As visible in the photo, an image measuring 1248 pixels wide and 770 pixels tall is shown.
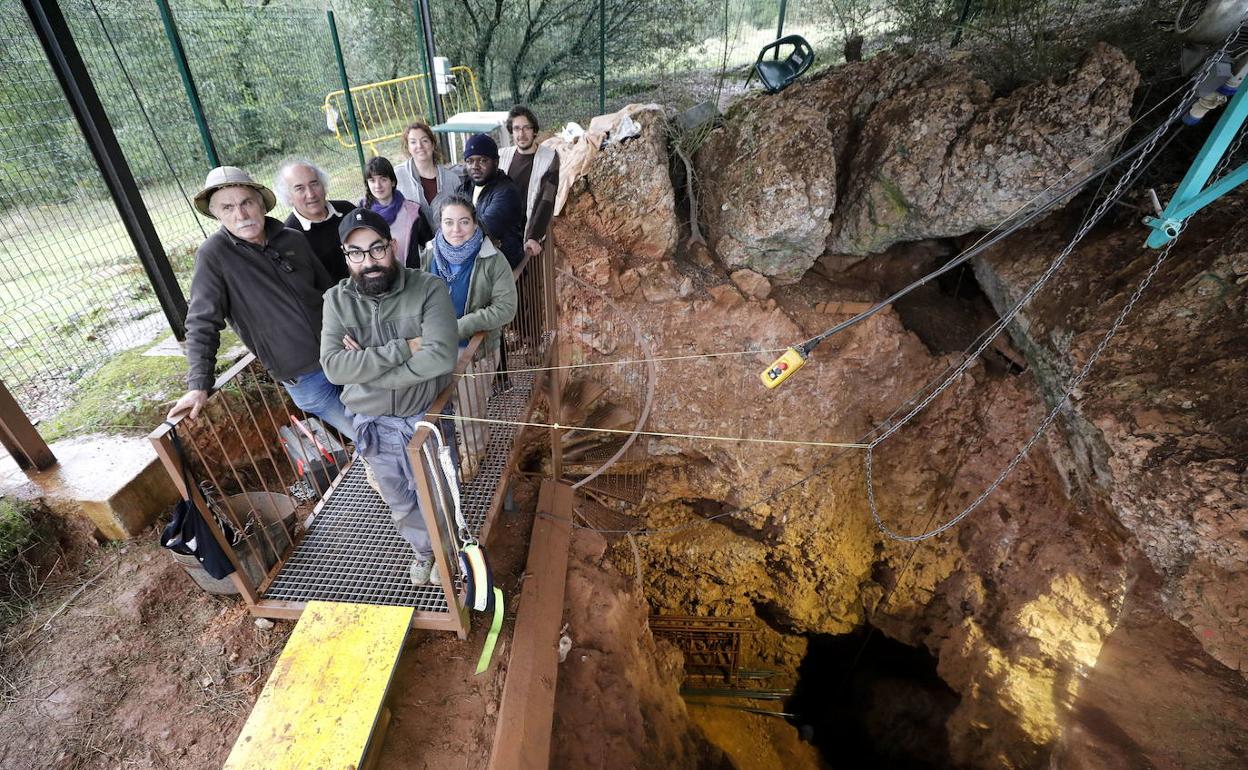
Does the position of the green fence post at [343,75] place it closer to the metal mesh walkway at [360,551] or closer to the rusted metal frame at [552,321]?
the rusted metal frame at [552,321]

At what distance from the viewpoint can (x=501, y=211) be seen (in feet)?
12.5

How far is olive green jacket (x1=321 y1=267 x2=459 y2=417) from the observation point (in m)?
2.42

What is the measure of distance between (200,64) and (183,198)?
1428 millimetres

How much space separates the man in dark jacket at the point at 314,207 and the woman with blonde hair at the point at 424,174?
75cm

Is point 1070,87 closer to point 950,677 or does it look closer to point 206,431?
point 950,677

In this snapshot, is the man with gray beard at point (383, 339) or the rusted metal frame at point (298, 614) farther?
the rusted metal frame at point (298, 614)

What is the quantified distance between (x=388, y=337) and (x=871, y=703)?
9.12 m

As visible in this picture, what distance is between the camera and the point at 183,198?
4.78 m

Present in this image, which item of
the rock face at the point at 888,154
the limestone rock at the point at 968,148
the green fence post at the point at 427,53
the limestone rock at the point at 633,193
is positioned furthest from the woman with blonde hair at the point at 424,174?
the limestone rock at the point at 968,148

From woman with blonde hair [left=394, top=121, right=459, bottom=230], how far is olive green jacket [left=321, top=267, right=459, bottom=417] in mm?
1631

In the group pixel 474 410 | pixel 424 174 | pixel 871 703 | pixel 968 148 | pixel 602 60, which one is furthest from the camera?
pixel 871 703

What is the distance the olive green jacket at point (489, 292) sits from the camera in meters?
3.07

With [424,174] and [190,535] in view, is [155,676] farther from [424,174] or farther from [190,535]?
[424,174]

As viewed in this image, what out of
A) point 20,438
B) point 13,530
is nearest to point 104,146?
point 20,438
